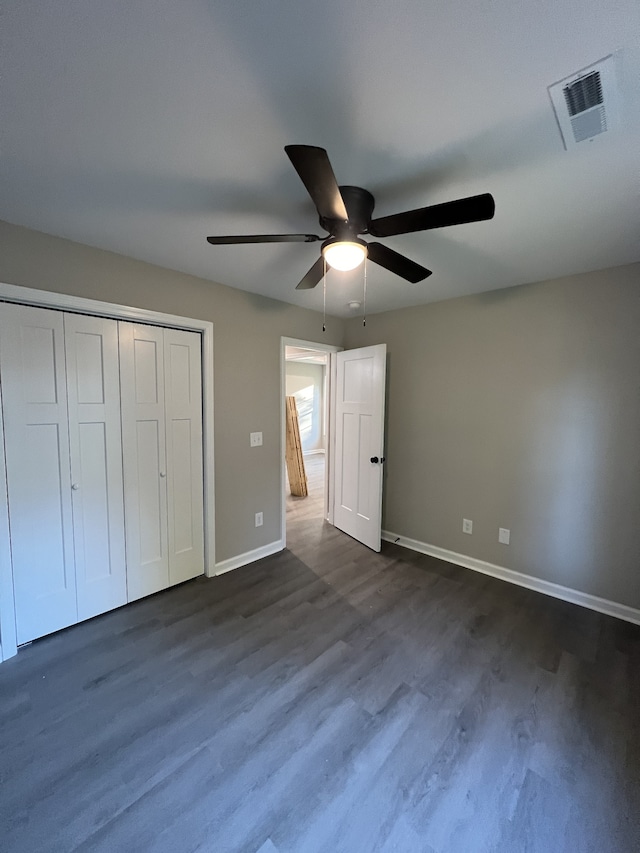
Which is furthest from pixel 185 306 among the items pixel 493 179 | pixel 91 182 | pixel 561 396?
pixel 561 396

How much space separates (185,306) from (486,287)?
7.82ft

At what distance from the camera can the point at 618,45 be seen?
0.88 meters

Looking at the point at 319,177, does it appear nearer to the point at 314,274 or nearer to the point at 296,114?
the point at 296,114

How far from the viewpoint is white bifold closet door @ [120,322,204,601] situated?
2334mm

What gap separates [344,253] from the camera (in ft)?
4.79

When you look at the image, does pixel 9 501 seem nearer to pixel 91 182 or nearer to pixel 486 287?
pixel 91 182

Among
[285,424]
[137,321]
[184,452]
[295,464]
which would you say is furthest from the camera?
[295,464]

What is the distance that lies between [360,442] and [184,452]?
1.67 m

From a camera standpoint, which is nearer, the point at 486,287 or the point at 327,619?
the point at 327,619

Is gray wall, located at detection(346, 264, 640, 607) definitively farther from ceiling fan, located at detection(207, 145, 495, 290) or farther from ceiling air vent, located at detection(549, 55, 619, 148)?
ceiling air vent, located at detection(549, 55, 619, 148)

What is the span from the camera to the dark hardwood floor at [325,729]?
117 cm

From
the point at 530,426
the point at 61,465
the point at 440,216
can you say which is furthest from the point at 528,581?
the point at 61,465

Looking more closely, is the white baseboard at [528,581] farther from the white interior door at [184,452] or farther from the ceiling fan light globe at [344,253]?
the ceiling fan light globe at [344,253]

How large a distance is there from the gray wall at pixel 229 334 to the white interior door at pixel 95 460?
0.27m
